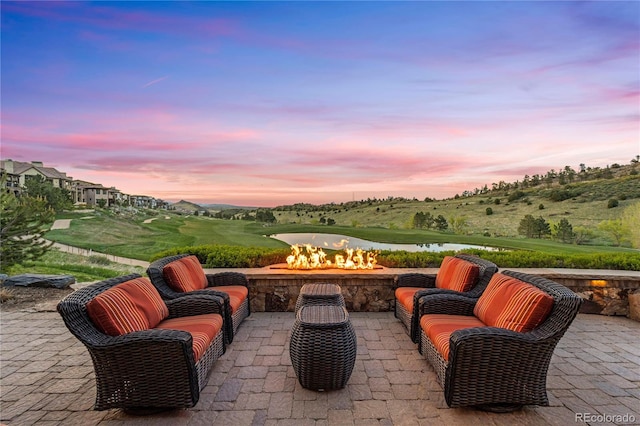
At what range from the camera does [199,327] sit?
3.50 meters

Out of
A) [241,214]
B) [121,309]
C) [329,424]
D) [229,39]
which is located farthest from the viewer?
[241,214]

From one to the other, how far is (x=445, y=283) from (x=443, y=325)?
1.33m

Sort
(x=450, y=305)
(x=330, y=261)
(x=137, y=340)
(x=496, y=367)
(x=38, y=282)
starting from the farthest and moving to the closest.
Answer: (x=38, y=282) → (x=330, y=261) → (x=450, y=305) → (x=496, y=367) → (x=137, y=340)

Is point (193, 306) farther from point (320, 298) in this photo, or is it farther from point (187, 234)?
point (187, 234)

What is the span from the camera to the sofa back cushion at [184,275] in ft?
14.4

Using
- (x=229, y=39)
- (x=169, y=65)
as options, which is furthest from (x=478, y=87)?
(x=169, y=65)

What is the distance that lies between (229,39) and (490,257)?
6960 mm

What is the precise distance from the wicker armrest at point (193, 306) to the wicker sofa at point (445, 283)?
7.65 ft

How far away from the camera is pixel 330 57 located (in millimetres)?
7879

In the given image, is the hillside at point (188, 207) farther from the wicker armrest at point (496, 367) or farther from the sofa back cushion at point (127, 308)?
the wicker armrest at point (496, 367)

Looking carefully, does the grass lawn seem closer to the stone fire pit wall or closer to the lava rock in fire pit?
the lava rock in fire pit

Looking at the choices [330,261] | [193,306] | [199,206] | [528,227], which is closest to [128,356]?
[193,306]

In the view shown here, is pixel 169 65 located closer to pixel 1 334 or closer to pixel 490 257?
pixel 1 334

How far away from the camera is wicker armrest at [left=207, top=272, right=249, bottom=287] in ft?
17.5
